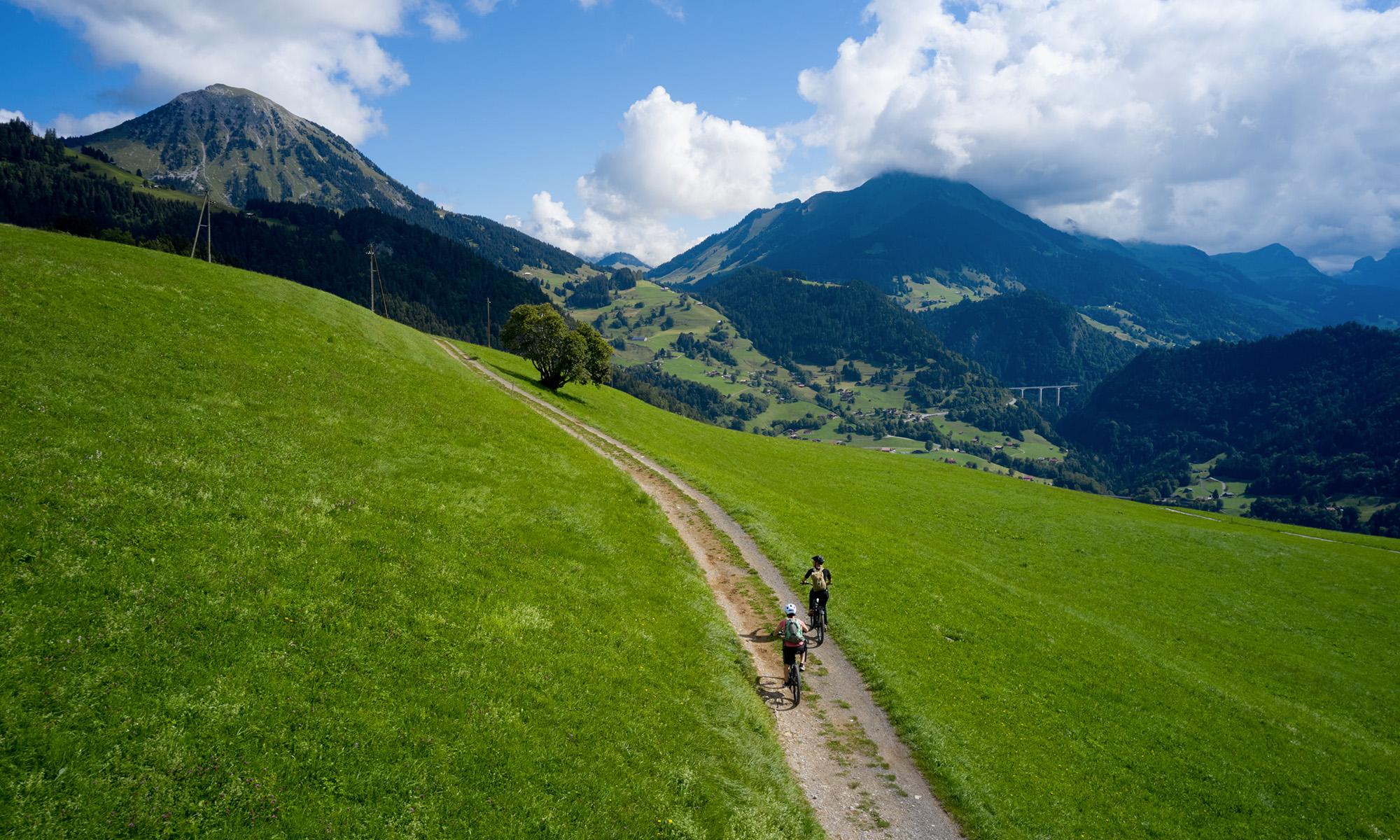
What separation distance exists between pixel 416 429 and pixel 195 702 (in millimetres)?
19616

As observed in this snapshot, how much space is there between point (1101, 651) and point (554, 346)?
57289mm

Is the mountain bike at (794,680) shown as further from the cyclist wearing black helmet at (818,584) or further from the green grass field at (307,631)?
the cyclist wearing black helmet at (818,584)

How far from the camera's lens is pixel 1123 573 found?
46.2 meters

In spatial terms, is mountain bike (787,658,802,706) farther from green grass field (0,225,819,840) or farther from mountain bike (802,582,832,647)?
mountain bike (802,582,832,647)

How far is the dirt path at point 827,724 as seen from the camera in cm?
1628

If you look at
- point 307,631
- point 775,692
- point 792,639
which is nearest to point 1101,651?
point 775,692

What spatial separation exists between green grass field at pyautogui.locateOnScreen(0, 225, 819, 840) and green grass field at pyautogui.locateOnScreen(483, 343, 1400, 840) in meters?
8.70

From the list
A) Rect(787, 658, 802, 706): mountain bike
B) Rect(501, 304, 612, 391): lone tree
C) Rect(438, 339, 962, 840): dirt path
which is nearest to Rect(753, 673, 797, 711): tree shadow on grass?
Rect(438, 339, 962, 840): dirt path

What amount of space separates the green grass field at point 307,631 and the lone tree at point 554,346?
38552 millimetres

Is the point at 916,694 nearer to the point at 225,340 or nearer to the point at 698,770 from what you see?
the point at 698,770

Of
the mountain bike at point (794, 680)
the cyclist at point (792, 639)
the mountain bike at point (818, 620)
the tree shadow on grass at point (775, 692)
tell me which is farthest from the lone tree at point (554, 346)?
the mountain bike at point (794, 680)

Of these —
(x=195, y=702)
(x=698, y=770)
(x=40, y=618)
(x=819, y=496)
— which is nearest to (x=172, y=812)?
(x=195, y=702)

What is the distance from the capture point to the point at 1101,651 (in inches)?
1173

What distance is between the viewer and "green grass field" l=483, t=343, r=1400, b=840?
65.3 feet
